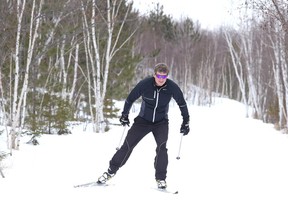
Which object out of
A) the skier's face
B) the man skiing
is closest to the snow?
the man skiing

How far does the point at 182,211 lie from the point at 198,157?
13.5 ft

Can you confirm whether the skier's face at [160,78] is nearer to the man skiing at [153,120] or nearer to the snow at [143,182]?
the man skiing at [153,120]

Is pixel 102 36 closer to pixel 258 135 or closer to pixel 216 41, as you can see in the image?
pixel 258 135

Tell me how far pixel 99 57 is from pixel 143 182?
9.61 m

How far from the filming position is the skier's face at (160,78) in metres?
4.81

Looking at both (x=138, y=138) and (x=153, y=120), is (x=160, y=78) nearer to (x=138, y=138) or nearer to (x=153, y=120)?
(x=153, y=120)

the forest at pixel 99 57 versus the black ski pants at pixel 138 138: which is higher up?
the forest at pixel 99 57

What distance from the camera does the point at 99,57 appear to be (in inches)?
565

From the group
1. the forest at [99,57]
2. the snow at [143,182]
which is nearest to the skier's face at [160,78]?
the snow at [143,182]

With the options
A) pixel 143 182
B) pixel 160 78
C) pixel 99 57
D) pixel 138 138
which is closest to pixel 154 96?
pixel 160 78

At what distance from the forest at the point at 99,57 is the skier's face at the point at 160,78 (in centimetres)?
331

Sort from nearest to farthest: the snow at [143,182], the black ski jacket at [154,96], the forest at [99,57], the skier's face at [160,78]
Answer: the snow at [143,182] < the skier's face at [160,78] < the black ski jacket at [154,96] < the forest at [99,57]

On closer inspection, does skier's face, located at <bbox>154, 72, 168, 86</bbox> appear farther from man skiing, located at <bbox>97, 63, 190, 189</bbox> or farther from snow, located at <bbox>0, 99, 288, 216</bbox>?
snow, located at <bbox>0, 99, 288, 216</bbox>

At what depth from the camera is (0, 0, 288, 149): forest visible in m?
7.88
